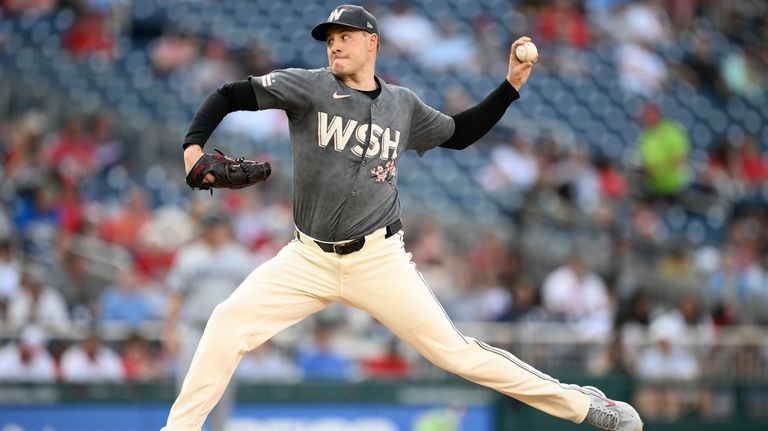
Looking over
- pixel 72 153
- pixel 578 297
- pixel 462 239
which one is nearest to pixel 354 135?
pixel 578 297

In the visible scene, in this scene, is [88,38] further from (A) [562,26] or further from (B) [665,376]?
(B) [665,376]

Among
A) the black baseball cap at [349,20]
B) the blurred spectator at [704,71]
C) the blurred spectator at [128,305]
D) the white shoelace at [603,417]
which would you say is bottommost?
the white shoelace at [603,417]

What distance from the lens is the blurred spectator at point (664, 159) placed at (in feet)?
51.0

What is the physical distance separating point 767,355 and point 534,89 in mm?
6249

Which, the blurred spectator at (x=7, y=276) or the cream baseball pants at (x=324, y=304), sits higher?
the blurred spectator at (x=7, y=276)

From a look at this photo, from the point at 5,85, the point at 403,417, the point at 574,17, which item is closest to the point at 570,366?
the point at 403,417

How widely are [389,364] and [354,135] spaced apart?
5.58 meters

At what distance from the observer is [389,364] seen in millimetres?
10922

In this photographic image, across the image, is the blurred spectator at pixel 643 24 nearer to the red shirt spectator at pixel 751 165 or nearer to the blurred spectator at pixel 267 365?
the red shirt spectator at pixel 751 165

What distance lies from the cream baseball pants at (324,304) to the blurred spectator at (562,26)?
12.2m

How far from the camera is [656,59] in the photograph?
1828cm

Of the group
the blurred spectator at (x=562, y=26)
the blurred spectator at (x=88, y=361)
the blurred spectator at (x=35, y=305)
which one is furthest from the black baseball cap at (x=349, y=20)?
the blurred spectator at (x=562, y=26)

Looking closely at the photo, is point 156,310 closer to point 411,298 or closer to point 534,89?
point 411,298

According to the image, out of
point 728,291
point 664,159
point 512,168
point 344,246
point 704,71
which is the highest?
point 704,71
